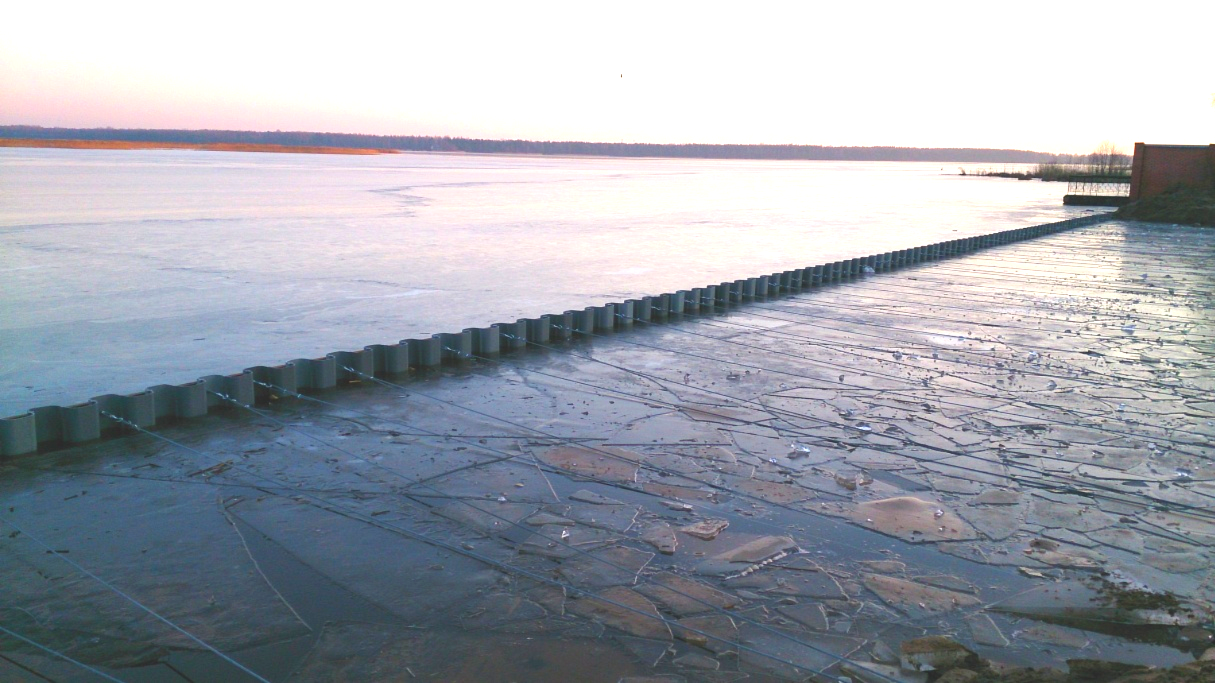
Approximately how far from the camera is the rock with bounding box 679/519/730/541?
4.77m

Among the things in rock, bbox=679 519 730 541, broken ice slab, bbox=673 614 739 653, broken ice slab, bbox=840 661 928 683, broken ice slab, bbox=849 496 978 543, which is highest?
broken ice slab, bbox=849 496 978 543

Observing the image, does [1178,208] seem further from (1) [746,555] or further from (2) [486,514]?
(2) [486,514]

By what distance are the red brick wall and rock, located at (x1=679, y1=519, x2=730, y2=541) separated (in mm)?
36066

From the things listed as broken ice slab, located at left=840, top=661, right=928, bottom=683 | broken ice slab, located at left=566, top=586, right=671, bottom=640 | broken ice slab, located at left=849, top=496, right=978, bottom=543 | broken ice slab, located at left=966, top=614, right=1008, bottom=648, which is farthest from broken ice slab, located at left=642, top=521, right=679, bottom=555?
broken ice slab, located at left=966, top=614, right=1008, bottom=648

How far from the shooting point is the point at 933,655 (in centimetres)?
366

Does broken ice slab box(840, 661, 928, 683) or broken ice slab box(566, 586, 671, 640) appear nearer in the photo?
broken ice slab box(840, 661, 928, 683)

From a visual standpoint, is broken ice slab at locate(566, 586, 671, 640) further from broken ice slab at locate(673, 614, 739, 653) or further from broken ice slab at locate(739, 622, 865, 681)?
broken ice slab at locate(739, 622, 865, 681)

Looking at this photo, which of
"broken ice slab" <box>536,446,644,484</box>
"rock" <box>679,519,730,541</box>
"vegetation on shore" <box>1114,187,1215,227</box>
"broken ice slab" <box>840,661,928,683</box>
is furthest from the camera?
"vegetation on shore" <box>1114,187,1215,227</box>

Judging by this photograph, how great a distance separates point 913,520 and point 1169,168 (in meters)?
36.9

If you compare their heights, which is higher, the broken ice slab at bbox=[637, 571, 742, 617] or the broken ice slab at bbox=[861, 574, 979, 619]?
the broken ice slab at bbox=[861, 574, 979, 619]

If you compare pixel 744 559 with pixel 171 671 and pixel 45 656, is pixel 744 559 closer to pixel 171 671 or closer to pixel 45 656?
pixel 171 671

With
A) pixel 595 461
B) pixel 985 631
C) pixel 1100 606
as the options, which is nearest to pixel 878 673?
pixel 985 631

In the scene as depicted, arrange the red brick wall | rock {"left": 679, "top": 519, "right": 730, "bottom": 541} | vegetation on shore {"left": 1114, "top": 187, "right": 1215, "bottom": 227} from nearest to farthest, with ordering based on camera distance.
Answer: rock {"left": 679, "top": 519, "right": 730, "bottom": 541}
vegetation on shore {"left": 1114, "top": 187, "right": 1215, "bottom": 227}
the red brick wall

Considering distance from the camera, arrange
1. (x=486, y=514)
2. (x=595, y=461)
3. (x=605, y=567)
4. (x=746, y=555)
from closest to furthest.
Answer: (x=605, y=567) → (x=746, y=555) → (x=486, y=514) → (x=595, y=461)
